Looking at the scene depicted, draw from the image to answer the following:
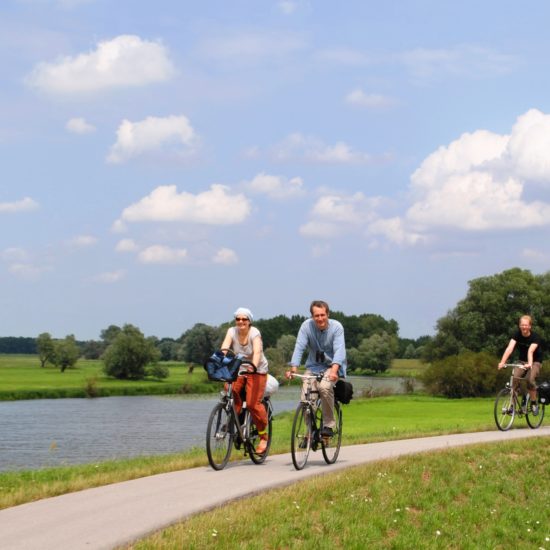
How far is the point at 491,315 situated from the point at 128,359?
41136mm

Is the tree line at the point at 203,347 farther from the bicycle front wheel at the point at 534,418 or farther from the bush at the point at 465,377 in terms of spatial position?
the bicycle front wheel at the point at 534,418

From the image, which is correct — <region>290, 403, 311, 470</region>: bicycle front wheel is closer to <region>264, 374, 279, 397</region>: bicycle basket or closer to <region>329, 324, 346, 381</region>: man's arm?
<region>264, 374, 279, 397</region>: bicycle basket

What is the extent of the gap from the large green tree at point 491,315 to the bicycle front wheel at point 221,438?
6077cm

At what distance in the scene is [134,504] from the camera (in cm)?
844

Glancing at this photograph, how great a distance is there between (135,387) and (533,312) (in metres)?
35.3

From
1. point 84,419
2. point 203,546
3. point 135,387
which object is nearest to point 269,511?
point 203,546

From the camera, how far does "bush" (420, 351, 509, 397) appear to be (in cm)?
4869

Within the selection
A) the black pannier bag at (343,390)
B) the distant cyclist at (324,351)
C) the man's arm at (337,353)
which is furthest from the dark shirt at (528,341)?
the man's arm at (337,353)

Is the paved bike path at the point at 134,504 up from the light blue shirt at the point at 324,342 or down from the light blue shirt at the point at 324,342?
down

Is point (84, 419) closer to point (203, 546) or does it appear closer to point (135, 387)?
point (135, 387)

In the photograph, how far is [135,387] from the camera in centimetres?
7688

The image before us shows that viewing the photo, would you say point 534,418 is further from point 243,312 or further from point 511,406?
point 243,312

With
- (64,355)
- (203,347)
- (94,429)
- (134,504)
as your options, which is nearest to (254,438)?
(134,504)

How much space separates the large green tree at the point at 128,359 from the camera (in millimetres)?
93438
